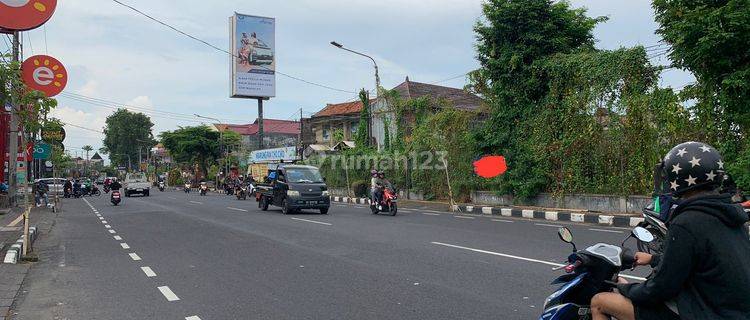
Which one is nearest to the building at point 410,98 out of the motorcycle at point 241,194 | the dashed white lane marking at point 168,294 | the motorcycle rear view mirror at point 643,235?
the motorcycle at point 241,194

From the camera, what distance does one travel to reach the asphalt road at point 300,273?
6023mm

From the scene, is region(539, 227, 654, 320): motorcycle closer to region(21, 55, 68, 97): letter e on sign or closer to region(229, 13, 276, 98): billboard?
region(21, 55, 68, 97): letter e on sign

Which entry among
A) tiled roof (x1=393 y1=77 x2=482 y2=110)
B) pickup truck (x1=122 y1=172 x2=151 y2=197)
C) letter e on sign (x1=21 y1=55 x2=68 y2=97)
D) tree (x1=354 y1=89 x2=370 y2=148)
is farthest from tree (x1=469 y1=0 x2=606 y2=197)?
pickup truck (x1=122 y1=172 x2=151 y2=197)

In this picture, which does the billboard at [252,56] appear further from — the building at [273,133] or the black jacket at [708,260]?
the black jacket at [708,260]

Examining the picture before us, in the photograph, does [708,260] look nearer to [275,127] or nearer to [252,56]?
[252,56]

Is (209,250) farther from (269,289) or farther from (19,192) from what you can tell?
(19,192)

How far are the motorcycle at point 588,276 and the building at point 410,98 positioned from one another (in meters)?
20.7

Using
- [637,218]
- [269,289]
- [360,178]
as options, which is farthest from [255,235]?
[360,178]

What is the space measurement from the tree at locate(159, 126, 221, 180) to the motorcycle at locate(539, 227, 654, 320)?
6490cm

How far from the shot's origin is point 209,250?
34.6ft

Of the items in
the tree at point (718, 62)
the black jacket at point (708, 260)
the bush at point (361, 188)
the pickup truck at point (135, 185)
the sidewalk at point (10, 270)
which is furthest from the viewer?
the pickup truck at point (135, 185)

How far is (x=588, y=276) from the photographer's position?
130 inches

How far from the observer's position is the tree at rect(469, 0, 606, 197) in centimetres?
2030

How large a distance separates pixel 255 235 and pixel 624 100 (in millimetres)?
11694
